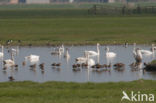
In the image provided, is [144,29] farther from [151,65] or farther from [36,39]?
[151,65]

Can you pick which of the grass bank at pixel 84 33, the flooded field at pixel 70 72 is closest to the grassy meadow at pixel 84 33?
the grass bank at pixel 84 33

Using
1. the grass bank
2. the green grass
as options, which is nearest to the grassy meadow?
the grass bank

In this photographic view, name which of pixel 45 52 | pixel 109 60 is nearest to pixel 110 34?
pixel 45 52

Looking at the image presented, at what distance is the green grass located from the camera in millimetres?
22734

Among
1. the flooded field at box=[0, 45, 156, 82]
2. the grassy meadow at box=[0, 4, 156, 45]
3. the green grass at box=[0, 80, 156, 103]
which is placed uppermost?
the green grass at box=[0, 80, 156, 103]

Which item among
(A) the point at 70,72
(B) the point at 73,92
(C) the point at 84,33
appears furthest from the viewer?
(C) the point at 84,33

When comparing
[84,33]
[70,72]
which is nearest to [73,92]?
[70,72]

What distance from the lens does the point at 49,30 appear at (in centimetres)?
7869

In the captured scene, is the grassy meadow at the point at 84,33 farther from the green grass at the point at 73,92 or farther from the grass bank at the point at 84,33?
the green grass at the point at 73,92

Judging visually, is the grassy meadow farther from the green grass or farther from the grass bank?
the green grass

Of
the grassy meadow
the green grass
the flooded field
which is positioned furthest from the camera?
the grassy meadow

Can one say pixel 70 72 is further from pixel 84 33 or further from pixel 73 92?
pixel 84 33

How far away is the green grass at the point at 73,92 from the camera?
74.6ft

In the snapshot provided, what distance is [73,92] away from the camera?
24719mm
